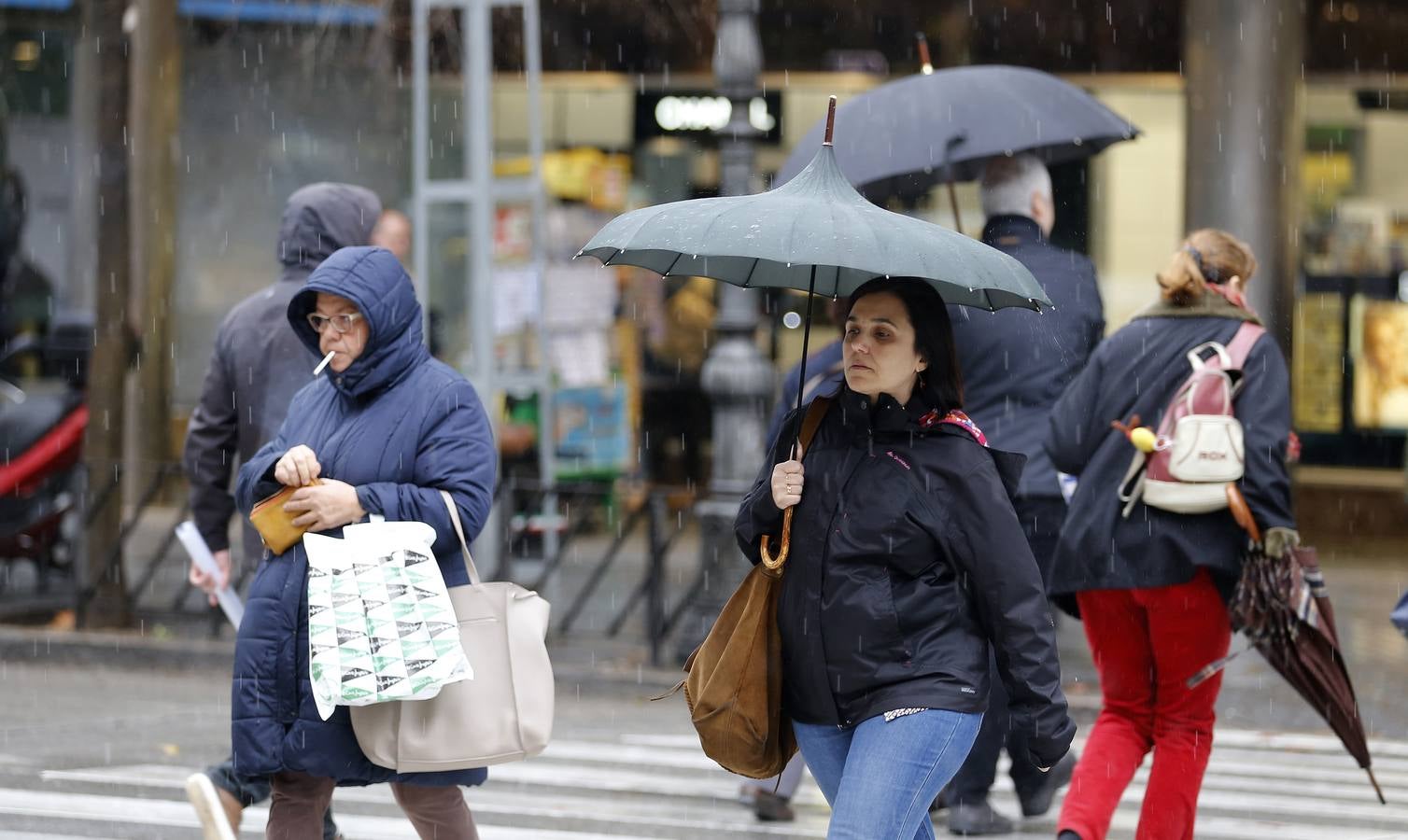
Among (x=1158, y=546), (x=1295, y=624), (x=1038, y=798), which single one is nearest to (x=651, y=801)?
(x=1038, y=798)

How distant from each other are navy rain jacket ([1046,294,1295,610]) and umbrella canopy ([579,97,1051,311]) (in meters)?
1.50

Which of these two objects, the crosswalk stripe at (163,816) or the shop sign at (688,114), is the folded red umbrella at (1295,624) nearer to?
the crosswalk stripe at (163,816)

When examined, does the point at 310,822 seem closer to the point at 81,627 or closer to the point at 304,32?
the point at 81,627

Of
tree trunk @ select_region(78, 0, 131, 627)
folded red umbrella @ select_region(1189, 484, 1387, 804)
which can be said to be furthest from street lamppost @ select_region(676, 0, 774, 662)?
folded red umbrella @ select_region(1189, 484, 1387, 804)

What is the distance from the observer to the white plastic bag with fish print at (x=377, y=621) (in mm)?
→ 4555

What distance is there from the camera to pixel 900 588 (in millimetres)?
4145

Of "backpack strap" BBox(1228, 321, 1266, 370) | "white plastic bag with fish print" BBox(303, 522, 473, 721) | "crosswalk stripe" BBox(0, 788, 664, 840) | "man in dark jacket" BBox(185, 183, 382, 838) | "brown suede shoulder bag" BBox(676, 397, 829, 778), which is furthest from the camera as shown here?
"crosswalk stripe" BBox(0, 788, 664, 840)

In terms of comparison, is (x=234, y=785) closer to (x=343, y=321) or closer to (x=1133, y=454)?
(x=343, y=321)

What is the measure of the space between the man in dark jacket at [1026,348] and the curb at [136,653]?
4006mm

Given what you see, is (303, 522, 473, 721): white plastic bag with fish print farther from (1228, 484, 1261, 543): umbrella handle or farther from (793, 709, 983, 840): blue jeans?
(1228, 484, 1261, 543): umbrella handle

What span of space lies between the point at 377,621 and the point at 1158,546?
8.10ft

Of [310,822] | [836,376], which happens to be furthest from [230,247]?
[310,822]

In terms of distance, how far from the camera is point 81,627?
11.0 m

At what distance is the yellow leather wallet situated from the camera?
4754mm
